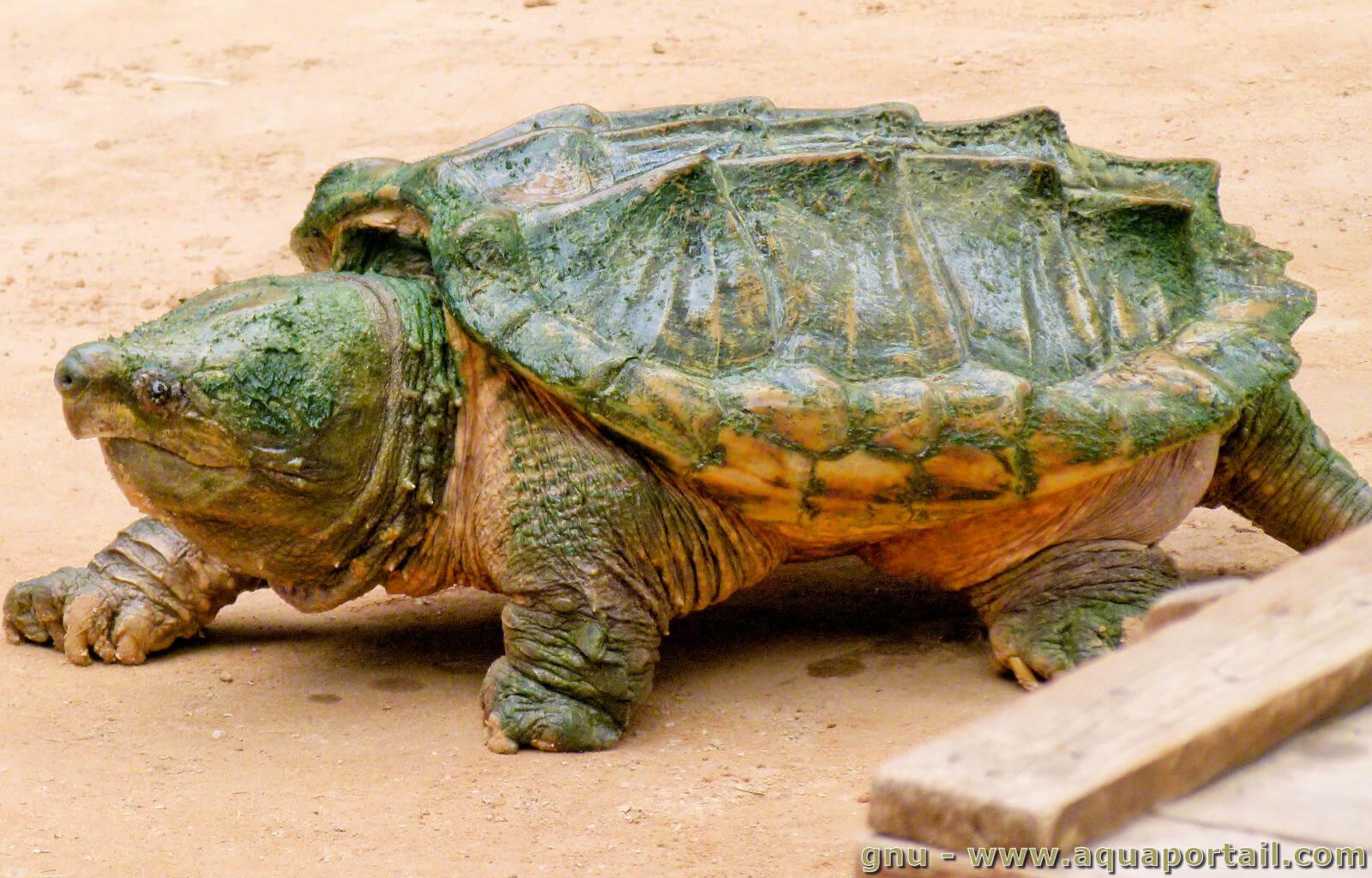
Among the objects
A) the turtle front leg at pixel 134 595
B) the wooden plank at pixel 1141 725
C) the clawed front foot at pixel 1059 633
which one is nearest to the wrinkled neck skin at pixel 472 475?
the turtle front leg at pixel 134 595

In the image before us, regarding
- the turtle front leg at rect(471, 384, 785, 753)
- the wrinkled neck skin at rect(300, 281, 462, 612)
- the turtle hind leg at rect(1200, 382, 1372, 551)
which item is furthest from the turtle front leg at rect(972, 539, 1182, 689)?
the wrinkled neck skin at rect(300, 281, 462, 612)

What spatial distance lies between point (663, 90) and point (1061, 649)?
19.7 feet

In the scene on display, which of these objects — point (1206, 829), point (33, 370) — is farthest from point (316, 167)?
point (1206, 829)

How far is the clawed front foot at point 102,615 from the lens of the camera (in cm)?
481

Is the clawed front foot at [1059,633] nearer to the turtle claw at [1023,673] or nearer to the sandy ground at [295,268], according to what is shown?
the turtle claw at [1023,673]

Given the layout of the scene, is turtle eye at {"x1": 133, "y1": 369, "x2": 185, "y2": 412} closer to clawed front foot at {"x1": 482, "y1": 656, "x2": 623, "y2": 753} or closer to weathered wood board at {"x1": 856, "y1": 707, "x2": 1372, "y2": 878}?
clawed front foot at {"x1": 482, "y1": 656, "x2": 623, "y2": 753}

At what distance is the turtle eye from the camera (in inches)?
160

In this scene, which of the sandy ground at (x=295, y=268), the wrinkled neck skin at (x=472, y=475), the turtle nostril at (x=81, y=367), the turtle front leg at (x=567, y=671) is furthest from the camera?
the wrinkled neck skin at (x=472, y=475)

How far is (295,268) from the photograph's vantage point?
807 cm

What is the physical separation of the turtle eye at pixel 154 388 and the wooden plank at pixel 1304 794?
2848mm

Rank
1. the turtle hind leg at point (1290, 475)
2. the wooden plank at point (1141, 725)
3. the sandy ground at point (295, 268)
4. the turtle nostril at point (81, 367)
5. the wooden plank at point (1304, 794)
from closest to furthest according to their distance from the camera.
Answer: the wooden plank at point (1141, 725)
the wooden plank at point (1304, 794)
the sandy ground at point (295, 268)
the turtle nostril at point (81, 367)
the turtle hind leg at point (1290, 475)

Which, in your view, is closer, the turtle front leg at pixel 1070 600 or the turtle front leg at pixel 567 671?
the turtle front leg at pixel 567 671

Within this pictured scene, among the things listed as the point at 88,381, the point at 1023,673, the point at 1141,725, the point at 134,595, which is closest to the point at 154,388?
the point at 88,381

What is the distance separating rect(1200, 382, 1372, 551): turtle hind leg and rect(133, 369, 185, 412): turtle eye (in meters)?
2.86
